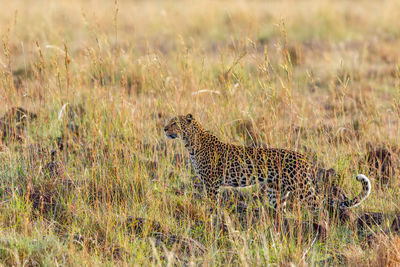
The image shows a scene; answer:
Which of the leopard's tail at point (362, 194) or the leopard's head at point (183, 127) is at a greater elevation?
the leopard's head at point (183, 127)

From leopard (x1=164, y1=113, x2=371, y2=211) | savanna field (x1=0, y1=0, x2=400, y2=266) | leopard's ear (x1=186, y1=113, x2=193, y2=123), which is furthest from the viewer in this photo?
leopard's ear (x1=186, y1=113, x2=193, y2=123)

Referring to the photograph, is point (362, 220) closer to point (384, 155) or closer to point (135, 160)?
point (384, 155)

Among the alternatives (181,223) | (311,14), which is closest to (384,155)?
(181,223)

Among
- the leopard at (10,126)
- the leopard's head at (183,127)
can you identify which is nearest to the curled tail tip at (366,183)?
the leopard's head at (183,127)

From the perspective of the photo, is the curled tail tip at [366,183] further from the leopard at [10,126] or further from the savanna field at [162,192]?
the leopard at [10,126]

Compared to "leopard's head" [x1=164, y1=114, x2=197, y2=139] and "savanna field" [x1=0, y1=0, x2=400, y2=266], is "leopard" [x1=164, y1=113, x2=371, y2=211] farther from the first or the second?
"savanna field" [x1=0, y1=0, x2=400, y2=266]

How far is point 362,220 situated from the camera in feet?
16.0

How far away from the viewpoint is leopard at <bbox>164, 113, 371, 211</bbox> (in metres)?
5.27

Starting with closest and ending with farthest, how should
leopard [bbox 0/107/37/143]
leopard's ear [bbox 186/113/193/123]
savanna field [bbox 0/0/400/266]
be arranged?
savanna field [bbox 0/0/400/266], leopard's ear [bbox 186/113/193/123], leopard [bbox 0/107/37/143]

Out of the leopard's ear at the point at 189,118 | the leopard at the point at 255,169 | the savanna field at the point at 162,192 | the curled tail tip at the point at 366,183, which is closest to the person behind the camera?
the savanna field at the point at 162,192

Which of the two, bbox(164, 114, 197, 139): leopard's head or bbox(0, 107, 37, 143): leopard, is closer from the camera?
bbox(164, 114, 197, 139): leopard's head

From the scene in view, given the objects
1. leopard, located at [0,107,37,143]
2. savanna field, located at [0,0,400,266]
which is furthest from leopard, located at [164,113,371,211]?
leopard, located at [0,107,37,143]

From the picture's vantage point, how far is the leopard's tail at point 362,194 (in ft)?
16.7

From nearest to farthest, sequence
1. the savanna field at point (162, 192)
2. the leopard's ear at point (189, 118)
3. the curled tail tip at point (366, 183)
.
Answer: the savanna field at point (162, 192) < the curled tail tip at point (366, 183) < the leopard's ear at point (189, 118)
